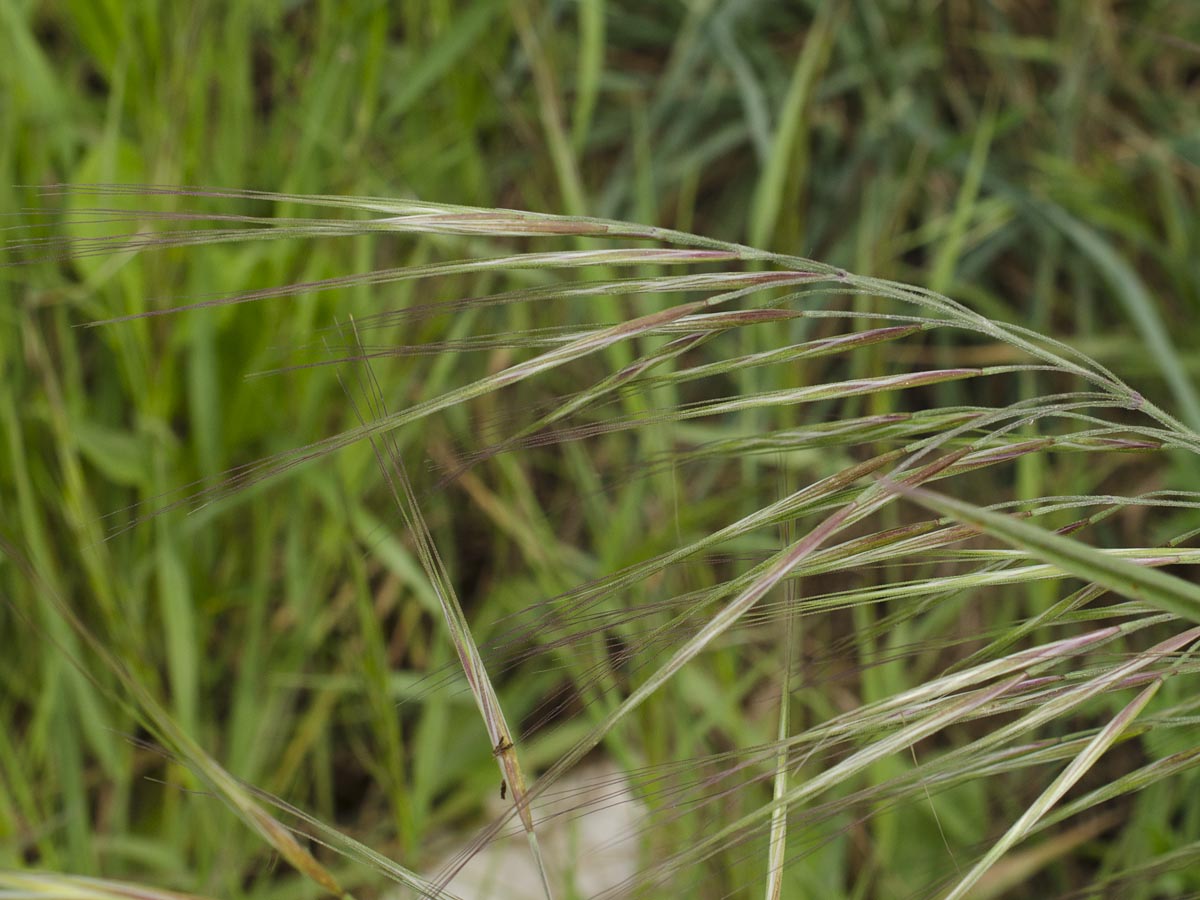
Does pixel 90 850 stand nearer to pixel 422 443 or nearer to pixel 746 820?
pixel 422 443

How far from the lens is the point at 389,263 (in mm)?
1362

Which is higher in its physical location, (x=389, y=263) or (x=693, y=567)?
(x=389, y=263)

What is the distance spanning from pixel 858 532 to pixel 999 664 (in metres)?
0.93

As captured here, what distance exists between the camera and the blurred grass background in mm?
1130

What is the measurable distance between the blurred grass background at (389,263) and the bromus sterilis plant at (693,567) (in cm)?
2

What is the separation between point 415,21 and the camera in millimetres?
1346

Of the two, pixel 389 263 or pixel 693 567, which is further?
pixel 389 263

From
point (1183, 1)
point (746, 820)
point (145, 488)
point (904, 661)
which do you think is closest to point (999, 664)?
point (746, 820)

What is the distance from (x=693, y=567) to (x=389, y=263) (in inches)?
20.4

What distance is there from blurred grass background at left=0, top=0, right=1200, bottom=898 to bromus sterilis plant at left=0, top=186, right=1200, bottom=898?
2 cm

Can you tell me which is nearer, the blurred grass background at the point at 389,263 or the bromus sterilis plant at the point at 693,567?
the bromus sterilis plant at the point at 693,567

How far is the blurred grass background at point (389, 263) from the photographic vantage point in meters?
1.13

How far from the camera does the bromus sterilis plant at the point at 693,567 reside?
0.44 m

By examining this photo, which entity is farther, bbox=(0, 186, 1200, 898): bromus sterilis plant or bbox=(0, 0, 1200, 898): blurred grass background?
bbox=(0, 0, 1200, 898): blurred grass background
